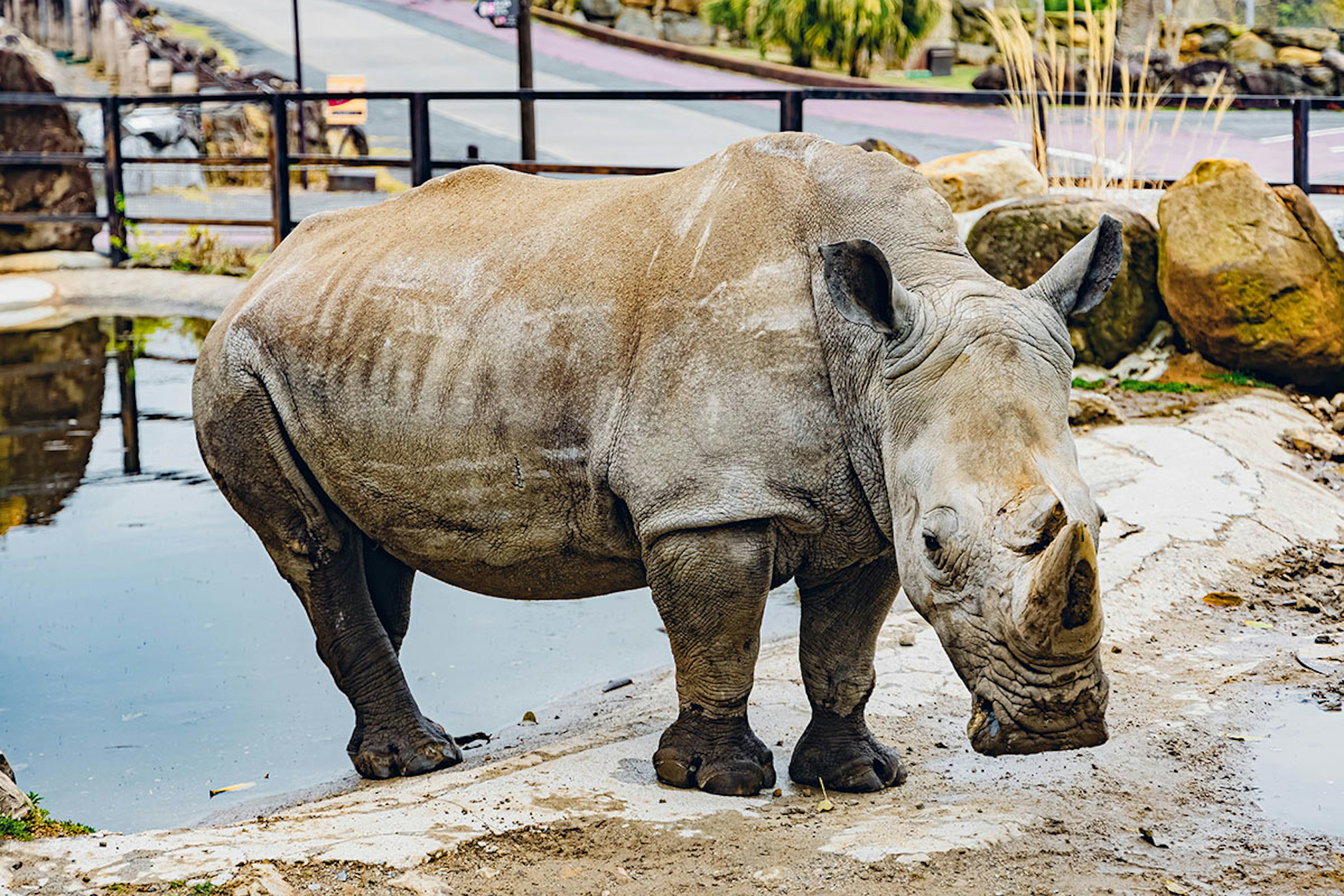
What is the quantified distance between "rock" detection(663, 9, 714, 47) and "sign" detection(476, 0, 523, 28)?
61.7 feet

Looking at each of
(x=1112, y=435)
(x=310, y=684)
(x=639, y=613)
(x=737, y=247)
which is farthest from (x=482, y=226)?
(x=1112, y=435)

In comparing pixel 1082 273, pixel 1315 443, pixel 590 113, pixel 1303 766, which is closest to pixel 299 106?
pixel 590 113

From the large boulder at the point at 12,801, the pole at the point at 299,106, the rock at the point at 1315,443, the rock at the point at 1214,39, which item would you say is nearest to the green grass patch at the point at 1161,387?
the rock at the point at 1315,443

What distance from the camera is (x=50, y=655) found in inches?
238

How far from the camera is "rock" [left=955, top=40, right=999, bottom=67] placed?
111 ft

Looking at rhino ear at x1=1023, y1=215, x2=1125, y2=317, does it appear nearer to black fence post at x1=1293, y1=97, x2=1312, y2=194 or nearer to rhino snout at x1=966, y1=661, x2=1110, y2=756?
rhino snout at x1=966, y1=661, x2=1110, y2=756

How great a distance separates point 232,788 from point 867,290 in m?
2.57

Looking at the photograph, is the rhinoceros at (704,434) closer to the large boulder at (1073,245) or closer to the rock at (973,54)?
the large boulder at (1073,245)

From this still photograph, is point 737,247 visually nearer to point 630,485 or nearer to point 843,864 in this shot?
point 630,485

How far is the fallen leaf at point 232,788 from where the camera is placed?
16.2 ft

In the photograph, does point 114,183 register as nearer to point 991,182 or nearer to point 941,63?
point 991,182

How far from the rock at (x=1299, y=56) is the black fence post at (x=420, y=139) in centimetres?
2047

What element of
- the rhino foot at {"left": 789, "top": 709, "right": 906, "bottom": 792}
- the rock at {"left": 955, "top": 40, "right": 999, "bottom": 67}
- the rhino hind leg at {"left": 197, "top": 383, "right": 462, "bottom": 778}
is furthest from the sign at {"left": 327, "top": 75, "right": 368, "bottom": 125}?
the rock at {"left": 955, "top": 40, "right": 999, "bottom": 67}

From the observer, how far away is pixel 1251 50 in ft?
98.0
